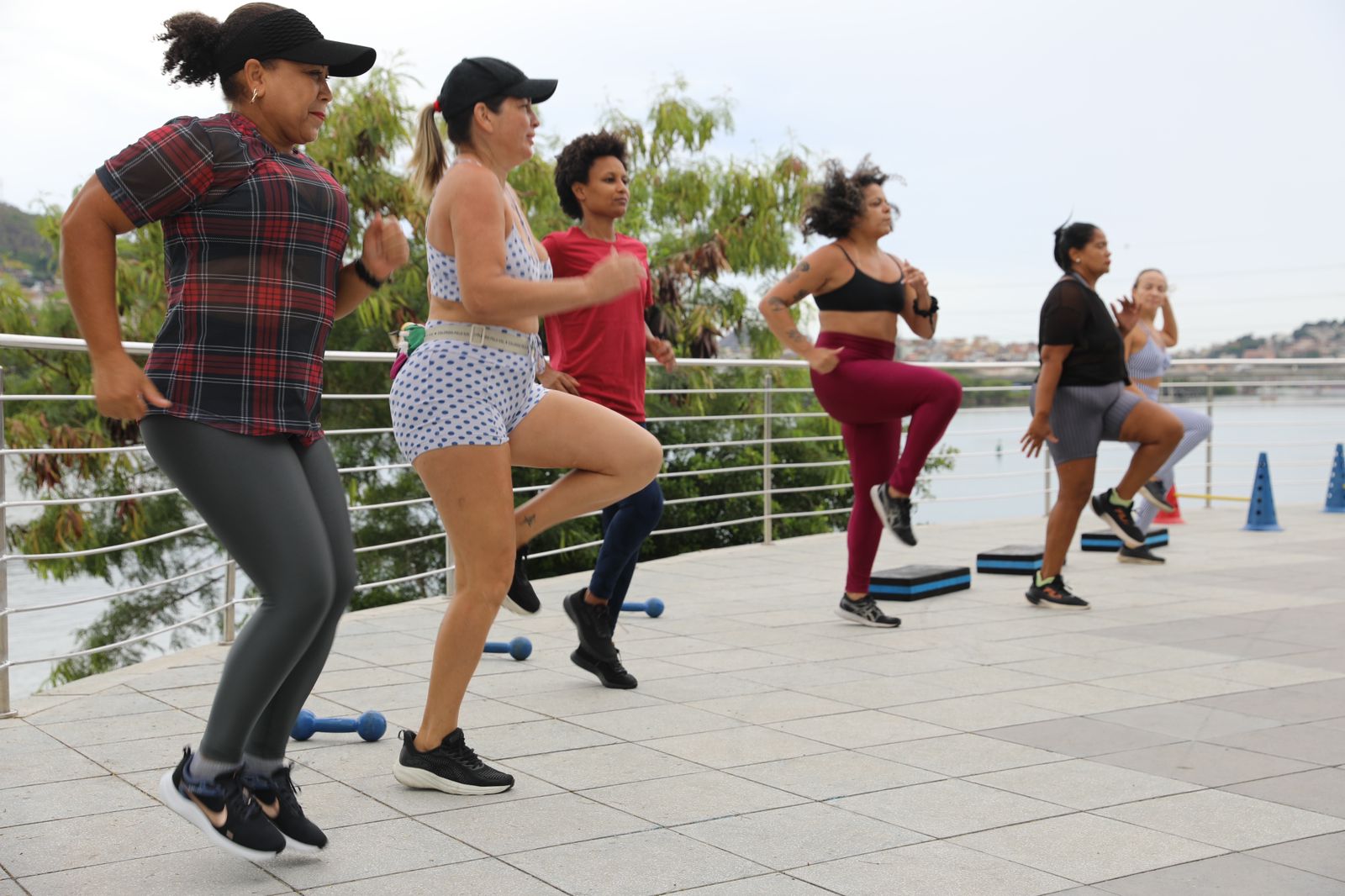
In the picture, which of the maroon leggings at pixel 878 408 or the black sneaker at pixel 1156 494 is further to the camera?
the black sneaker at pixel 1156 494

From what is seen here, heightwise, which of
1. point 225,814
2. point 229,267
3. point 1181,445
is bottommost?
point 225,814

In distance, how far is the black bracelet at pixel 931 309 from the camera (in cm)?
529

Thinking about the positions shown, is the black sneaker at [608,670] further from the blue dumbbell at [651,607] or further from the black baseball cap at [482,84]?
the black baseball cap at [482,84]

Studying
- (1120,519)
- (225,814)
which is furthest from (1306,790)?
(1120,519)

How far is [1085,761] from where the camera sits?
132 inches

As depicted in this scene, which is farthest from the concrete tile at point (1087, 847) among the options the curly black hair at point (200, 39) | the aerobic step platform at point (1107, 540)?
the aerobic step platform at point (1107, 540)

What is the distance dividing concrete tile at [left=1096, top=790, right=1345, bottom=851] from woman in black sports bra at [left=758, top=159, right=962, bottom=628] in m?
2.14

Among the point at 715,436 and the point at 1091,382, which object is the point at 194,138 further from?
the point at 715,436

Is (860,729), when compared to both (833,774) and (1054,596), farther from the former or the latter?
(1054,596)

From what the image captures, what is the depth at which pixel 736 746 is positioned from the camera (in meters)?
3.53

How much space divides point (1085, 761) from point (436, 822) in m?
1.66

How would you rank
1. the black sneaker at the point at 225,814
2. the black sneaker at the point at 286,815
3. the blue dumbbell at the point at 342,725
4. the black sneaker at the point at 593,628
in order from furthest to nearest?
the black sneaker at the point at 593,628
the blue dumbbell at the point at 342,725
the black sneaker at the point at 286,815
the black sneaker at the point at 225,814

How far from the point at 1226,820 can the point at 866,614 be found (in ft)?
8.77

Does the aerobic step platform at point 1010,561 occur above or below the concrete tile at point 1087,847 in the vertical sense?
below
